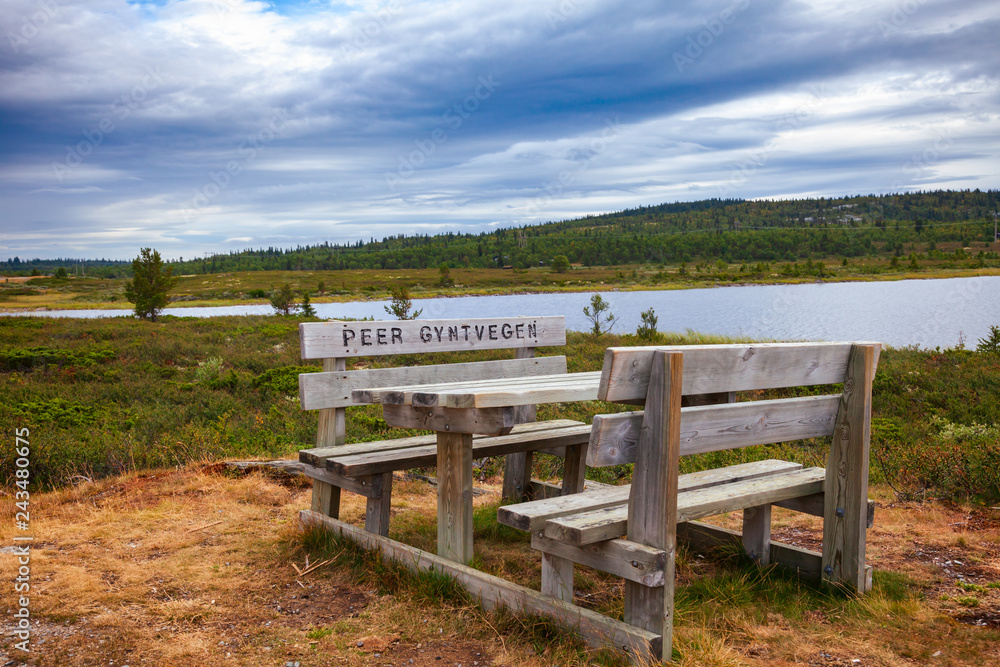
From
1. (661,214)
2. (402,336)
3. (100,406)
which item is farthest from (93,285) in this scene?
(661,214)

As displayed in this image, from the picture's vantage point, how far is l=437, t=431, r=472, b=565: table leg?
3510mm

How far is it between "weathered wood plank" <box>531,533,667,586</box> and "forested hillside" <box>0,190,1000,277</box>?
9202 centimetres

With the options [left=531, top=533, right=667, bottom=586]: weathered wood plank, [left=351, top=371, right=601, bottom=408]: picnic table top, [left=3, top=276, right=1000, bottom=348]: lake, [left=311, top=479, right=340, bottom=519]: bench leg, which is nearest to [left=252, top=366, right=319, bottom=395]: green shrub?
[left=3, top=276, right=1000, bottom=348]: lake

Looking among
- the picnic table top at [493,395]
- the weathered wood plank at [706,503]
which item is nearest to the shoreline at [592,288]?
the picnic table top at [493,395]

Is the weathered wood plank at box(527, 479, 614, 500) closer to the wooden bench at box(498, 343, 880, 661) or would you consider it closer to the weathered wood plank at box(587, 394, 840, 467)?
the wooden bench at box(498, 343, 880, 661)

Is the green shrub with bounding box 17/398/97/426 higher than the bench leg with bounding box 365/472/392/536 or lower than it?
lower

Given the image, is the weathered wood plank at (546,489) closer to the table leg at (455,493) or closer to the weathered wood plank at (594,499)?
the weathered wood plank at (594,499)

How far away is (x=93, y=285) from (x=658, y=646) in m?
86.3

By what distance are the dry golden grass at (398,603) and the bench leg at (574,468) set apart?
0.61 m

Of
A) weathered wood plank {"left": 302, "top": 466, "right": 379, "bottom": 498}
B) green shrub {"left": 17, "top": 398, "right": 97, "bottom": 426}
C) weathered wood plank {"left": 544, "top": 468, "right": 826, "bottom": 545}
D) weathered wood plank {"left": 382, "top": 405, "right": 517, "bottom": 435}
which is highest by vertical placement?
weathered wood plank {"left": 382, "top": 405, "right": 517, "bottom": 435}

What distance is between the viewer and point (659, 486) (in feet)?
8.35

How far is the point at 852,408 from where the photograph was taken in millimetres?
3293

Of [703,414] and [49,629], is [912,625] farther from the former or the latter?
[49,629]

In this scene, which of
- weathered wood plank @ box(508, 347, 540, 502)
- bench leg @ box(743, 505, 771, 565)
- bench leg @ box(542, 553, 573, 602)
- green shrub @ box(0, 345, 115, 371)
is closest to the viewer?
bench leg @ box(542, 553, 573, 602)
